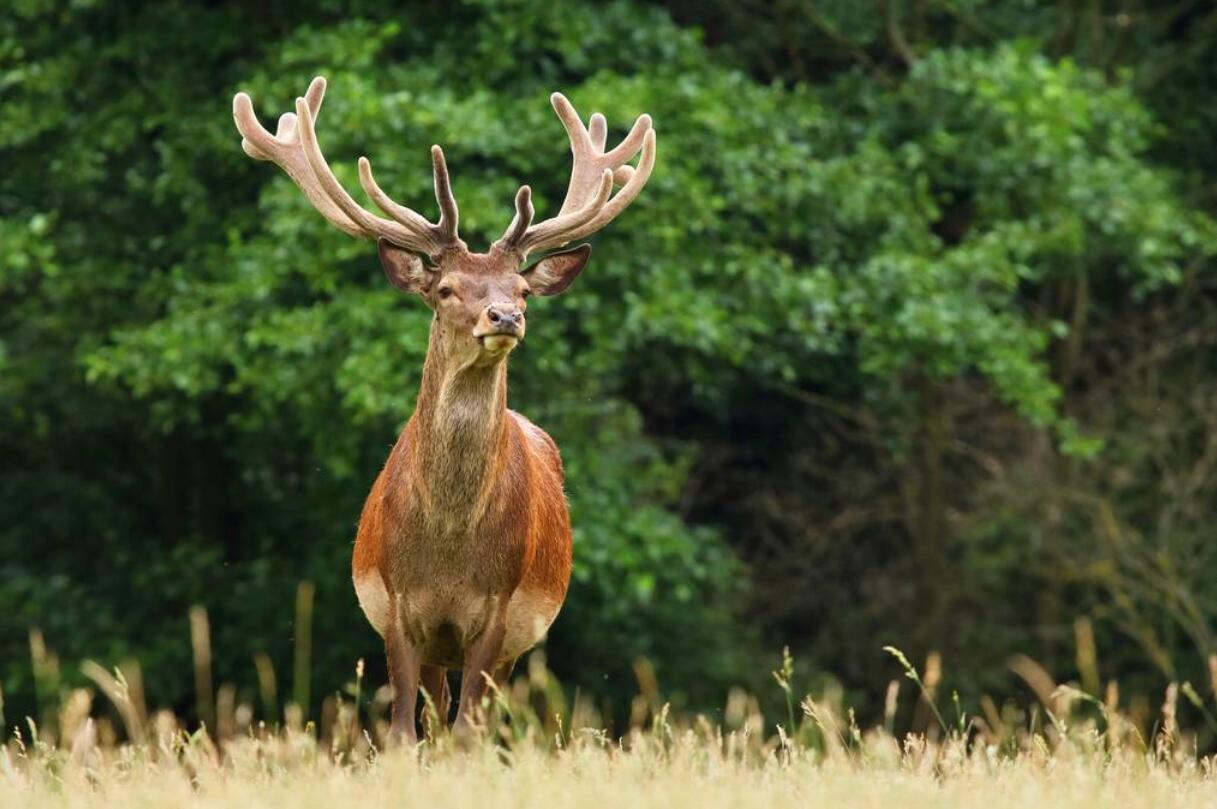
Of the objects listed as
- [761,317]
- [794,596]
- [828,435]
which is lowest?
[794,596]

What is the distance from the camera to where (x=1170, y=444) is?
1620 centimetres

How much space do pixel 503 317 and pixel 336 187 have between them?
4.01 feet

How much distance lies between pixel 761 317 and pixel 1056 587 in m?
4.41

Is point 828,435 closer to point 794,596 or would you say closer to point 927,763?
point 794,596

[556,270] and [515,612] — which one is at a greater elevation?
[556,270]

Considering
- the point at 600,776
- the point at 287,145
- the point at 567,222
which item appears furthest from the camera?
the point at 287,145

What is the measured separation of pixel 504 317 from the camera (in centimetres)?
636

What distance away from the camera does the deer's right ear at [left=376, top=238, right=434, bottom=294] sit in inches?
270

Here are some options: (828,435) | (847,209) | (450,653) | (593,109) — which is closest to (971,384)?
(828,435)

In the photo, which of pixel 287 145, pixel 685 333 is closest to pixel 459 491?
pixel 287 145

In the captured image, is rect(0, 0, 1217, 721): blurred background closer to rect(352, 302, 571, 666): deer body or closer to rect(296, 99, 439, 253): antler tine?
rect(296, 99, 439, 253): antler tine

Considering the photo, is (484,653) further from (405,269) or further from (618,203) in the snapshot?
(618,203)

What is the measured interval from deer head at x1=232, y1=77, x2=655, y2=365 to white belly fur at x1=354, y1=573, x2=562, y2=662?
30.5 inches

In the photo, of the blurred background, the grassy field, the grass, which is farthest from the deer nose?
the blurred background
